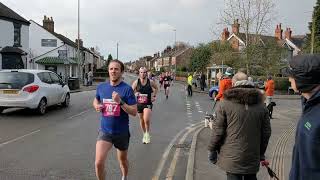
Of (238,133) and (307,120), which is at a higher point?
(307,120)

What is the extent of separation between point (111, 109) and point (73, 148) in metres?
3.94

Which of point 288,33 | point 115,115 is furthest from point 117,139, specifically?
point 288,33

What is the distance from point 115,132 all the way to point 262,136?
204 centimetres

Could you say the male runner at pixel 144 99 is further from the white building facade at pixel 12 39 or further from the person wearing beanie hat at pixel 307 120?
the white building facade at pixel 12 39

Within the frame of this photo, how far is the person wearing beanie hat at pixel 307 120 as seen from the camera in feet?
8.67

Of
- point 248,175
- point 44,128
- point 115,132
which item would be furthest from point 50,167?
point 44,128

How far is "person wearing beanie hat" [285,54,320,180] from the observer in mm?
2643

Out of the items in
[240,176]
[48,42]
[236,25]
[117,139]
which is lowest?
[240,176]

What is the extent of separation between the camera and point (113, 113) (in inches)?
237

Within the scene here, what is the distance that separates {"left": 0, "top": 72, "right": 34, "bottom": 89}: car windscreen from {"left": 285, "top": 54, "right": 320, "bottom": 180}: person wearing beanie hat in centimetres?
1342

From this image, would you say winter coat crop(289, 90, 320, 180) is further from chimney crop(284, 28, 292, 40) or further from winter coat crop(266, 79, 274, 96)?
chimney crop(284, 28, 292, 40)

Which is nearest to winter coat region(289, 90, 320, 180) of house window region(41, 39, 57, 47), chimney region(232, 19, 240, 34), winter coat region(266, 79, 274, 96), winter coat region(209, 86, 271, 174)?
winter coat region(209, 86, 271, 174)

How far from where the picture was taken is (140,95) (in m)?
10.5

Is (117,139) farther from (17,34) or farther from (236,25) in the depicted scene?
(17,34)
